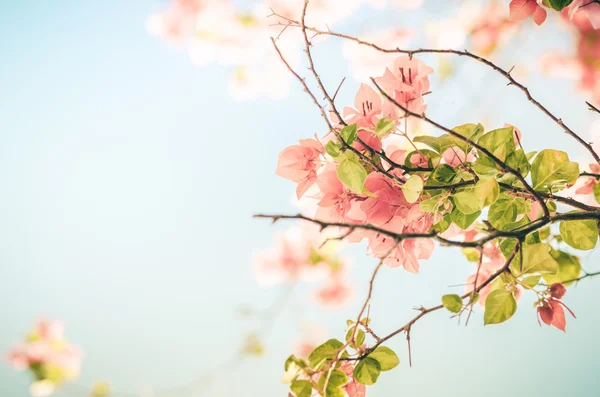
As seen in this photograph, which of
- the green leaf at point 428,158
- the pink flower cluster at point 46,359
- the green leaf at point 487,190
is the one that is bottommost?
the green leaf at point 487,190

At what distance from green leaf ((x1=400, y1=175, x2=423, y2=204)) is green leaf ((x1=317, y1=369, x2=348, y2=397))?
0.16 meters

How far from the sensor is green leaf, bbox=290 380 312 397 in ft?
1.02

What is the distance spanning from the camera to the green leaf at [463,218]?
309mm

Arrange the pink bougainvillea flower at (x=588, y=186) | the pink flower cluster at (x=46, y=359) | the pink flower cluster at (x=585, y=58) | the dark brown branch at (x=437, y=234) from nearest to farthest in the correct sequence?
1. the dark brown branch at (x=437, y=234)
2. the pink bougainvillea flower at (x=588, y=186)
3. the pink flower cluster at (x=585, y=58)
4. the pink flower cluster at (x=46, y=359)

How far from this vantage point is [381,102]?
1.06 feet

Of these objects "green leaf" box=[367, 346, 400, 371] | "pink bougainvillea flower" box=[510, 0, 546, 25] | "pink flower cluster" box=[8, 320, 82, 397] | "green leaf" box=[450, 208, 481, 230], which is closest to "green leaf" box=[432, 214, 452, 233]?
"green leaf" box=[450, 208, 481, 230]

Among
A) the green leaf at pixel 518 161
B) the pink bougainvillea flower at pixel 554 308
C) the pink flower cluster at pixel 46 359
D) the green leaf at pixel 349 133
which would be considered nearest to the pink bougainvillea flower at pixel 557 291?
the pink bougainvillea flower at pixel 554 308

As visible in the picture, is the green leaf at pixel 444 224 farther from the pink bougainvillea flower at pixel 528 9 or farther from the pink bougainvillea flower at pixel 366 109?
the pink bougainvillea flower at pixel 528 9

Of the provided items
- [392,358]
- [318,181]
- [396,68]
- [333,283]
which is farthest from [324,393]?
[333,283]

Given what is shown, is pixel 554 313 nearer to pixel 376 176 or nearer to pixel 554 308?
pixel 554 308

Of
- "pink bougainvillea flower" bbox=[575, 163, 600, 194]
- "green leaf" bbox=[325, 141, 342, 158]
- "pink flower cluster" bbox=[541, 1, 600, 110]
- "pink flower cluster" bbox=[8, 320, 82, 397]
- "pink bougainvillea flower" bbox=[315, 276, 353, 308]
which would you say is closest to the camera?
"green leaf" bbox=[325, 141, 342, 158]

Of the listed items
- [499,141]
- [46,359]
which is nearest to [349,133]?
[499,141]

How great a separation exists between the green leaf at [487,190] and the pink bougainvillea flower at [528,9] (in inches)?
8.9

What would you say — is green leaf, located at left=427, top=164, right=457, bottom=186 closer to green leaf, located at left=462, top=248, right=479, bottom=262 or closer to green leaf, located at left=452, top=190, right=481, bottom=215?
green leaf, located at left=452, top=190, right=481, bottom=215
